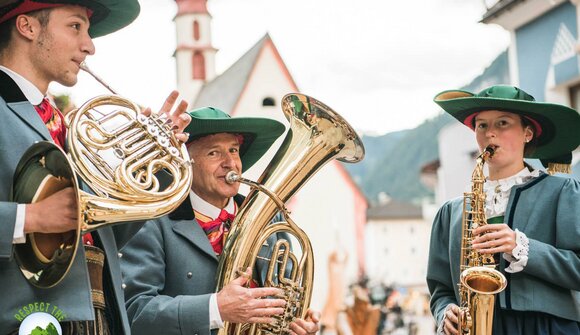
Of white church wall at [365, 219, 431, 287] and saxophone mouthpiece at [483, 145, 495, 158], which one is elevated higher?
white church wall at [365, 219, 431, 287]

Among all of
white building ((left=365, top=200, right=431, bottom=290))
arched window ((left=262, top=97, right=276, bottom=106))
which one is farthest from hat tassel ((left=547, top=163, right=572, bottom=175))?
white building ((left=365, top=200, right=431, bottom=290))

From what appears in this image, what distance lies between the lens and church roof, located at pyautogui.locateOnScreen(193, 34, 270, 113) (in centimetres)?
4009

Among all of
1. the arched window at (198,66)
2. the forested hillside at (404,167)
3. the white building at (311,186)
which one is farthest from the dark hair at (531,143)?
the forested hillside at (404,167)

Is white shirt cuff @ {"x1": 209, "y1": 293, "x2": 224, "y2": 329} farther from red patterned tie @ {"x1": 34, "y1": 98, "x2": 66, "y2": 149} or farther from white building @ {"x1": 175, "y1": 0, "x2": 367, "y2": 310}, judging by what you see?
white building @ {"x1": 175, "y1": 0, "x2": 367, "y2": 310}

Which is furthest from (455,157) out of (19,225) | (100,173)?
(19,225)

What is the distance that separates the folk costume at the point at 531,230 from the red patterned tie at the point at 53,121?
2.18 meters

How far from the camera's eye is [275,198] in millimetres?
4598

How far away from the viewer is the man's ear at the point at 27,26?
3.71 m

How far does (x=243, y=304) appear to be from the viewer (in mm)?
4297

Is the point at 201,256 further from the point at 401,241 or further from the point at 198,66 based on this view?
the point at 401,241

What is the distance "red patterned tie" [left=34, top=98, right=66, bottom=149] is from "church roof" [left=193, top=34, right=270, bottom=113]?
1352 inches

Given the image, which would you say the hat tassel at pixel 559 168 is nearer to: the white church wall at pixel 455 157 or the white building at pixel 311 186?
the white church wall at pixel 455 157

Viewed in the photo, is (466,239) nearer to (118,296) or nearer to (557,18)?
(118,296)

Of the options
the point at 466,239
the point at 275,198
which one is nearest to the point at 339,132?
the point at 275,198
